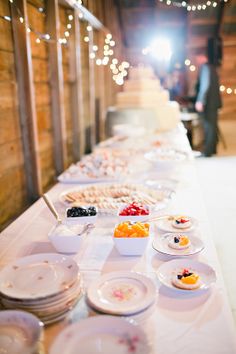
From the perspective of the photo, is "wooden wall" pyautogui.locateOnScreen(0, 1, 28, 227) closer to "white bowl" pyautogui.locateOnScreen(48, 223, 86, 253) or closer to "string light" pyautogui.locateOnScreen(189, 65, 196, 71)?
"white bowl" pyautogui.locateOnScreen(48, 223, 86, 253)

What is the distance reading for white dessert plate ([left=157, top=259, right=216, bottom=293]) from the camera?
104 centimetres

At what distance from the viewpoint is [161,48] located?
25.6 feet

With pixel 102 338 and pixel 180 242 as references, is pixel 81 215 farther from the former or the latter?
pixel 102 338

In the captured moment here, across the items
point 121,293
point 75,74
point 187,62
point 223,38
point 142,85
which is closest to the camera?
point 121,293

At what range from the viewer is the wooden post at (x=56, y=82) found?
2824 millimetres

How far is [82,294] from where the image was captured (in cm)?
102

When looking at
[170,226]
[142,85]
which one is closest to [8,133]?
[170,226]

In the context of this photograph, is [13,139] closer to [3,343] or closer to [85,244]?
[85,244]

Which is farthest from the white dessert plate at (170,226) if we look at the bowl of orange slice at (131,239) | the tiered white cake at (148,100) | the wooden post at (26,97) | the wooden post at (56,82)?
the tiered white cake at (148,100)

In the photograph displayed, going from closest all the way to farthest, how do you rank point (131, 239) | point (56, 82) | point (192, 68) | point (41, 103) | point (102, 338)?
point (102, 338), point (131, 239), point (41, 103), point (56, 82), point (192, 68)

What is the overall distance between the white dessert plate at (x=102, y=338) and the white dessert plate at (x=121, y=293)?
2.8 inches

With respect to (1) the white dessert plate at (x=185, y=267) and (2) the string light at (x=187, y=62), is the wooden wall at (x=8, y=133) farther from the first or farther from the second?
(2) the string light at (x=187, y=62)

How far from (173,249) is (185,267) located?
144mm

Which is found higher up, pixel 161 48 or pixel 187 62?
pixel 161 48
